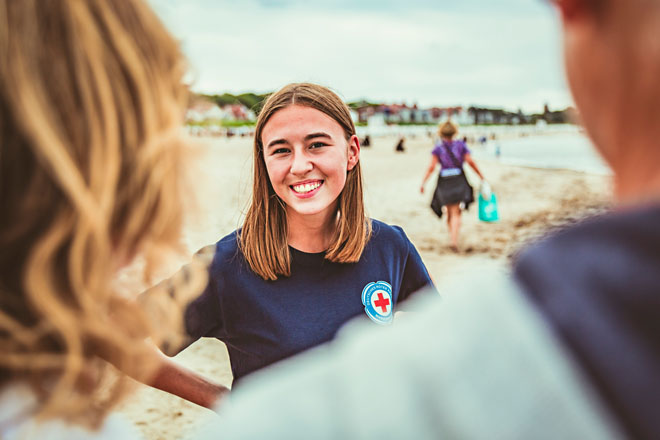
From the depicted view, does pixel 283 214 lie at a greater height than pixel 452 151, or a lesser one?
greater

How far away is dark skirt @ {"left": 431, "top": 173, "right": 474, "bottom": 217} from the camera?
8.20m

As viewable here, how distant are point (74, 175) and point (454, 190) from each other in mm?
7868

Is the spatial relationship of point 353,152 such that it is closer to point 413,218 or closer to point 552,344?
point 552,344

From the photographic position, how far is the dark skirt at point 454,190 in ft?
26.9

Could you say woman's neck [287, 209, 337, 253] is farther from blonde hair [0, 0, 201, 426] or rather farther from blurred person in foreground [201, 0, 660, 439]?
blurred person in foreground [201, 0, 660, 439]

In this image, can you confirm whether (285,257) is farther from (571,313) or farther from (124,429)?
(571,313)

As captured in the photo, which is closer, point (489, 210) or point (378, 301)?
point (378, 301)

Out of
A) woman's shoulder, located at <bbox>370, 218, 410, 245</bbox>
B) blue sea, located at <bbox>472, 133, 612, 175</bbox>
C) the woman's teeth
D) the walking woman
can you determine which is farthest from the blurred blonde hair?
the woman's teeth

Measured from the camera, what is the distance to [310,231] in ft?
6.91

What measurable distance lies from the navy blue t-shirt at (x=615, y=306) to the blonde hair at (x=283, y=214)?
1.53 meters

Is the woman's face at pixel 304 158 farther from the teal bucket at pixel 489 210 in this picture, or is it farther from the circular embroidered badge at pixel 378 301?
the teal bucket at pixel 489 210

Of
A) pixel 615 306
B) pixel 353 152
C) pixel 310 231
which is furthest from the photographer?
pixel 353 152

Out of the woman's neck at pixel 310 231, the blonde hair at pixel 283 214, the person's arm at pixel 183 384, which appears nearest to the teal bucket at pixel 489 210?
the blonde hair at pixel 283 214

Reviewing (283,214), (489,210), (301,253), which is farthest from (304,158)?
(489,210)
